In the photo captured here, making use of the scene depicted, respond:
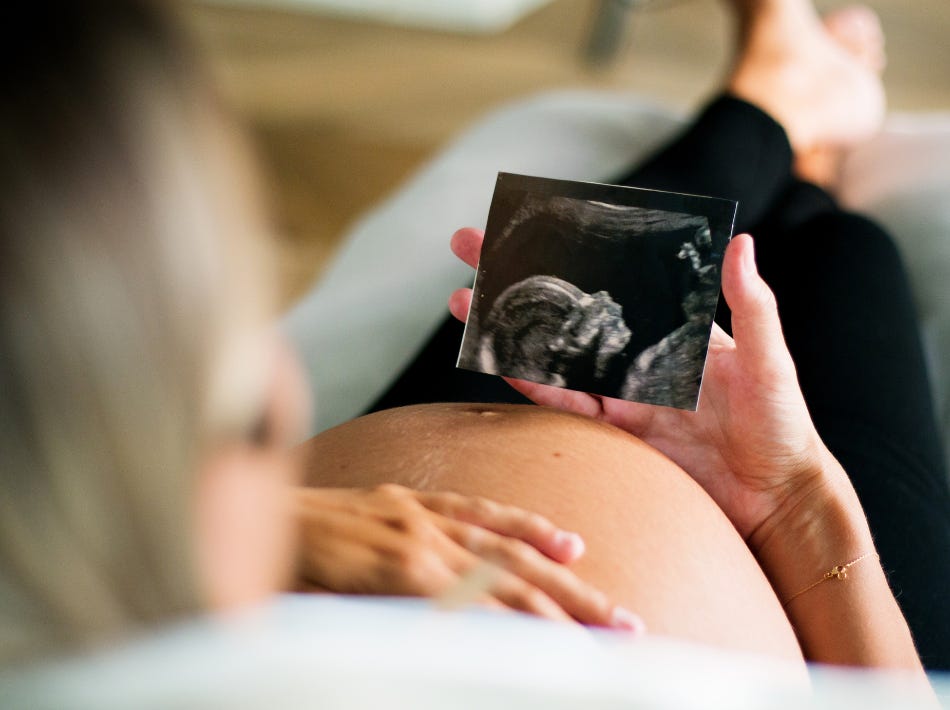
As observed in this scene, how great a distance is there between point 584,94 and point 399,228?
0.48 metres

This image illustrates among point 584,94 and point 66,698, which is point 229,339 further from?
point 584,94

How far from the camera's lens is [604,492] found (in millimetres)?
686

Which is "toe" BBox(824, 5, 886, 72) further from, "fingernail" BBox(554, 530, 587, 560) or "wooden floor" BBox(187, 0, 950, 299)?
A: "fingernail" BBox(554, 530, 587, 560)

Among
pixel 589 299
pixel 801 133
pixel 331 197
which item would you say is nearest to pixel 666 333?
pixel 589 299

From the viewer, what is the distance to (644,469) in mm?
718

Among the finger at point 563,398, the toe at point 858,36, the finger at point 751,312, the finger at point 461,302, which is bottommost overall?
the finger at point 563,398

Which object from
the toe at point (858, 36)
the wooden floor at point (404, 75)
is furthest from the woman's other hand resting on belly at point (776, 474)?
the wooden floor at point (404, 75)

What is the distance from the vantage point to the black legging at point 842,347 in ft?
2.78

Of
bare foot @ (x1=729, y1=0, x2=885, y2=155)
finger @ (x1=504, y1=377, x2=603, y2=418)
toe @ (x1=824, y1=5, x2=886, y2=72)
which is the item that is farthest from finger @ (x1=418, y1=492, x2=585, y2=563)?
toe @ (x1=824, y1=5, x2=886, y2=72)

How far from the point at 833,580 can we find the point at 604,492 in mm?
228

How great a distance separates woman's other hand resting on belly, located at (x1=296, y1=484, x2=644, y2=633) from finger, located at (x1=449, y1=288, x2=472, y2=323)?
240 mm

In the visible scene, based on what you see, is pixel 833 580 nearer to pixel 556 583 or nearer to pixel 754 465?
pixel 754 465

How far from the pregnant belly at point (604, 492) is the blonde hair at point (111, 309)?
1.21 ft

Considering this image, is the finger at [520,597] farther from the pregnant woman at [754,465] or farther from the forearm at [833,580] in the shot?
the forearm at [833,580]
